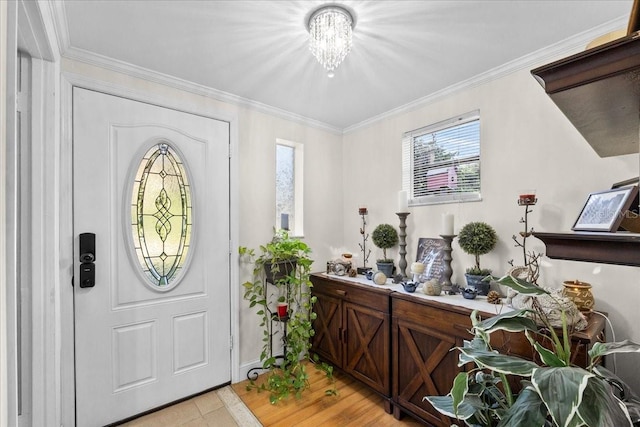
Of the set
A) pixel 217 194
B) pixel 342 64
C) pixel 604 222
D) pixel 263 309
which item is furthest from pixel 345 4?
pixel 263 309

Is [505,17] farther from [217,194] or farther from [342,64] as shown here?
[217,194]

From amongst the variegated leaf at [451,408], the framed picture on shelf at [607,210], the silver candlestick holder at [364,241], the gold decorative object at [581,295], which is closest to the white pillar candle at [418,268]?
the silver candlestick holder at [364,241]

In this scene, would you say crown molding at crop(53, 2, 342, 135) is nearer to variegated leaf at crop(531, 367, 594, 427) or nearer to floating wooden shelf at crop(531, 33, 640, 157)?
floating wooden shelf at crop(531, 33, 640, 157)

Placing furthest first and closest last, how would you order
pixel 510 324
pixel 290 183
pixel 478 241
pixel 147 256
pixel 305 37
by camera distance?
pixel 290 183, pixel 147 256, pixel 478 241, pixel 305 37, pixel 510 324

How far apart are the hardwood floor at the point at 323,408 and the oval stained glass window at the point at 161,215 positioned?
1093 mm

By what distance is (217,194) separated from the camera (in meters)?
2.33

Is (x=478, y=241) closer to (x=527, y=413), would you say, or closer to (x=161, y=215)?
(x=527, y=413)

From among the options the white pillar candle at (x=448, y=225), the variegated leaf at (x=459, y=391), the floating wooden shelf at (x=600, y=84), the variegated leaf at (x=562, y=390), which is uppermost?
the floating wooden shelf at (x=600, y=84)

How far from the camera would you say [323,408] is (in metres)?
2.07

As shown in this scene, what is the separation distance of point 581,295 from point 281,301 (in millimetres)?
1906

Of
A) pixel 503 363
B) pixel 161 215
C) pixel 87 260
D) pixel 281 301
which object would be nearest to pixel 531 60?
pixel 503 363

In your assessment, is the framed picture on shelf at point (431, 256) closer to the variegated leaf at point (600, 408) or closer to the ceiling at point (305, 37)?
the ceiling at point (305, 37)

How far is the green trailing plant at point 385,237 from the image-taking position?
8.52 ft

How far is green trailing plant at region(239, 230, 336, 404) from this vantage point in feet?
7.60
